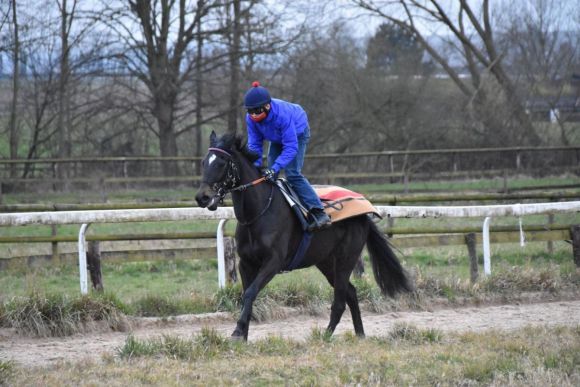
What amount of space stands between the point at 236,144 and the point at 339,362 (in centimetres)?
220

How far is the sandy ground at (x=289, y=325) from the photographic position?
22.6 feet

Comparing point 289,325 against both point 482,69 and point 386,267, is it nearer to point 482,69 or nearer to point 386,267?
point 386,267

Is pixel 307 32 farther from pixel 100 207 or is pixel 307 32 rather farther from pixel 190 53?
pixel 100 207

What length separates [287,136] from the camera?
693 cm

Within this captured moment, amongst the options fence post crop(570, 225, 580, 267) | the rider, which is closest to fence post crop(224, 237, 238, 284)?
the rider

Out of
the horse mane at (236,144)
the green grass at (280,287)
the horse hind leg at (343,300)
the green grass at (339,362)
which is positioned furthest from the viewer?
the green grass at (280,287)

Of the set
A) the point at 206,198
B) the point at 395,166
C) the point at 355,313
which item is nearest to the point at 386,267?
the point at 355,313

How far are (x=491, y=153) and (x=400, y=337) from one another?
2033cm

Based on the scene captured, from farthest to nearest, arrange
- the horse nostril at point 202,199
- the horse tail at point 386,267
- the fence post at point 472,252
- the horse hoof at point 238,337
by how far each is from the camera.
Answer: the fence post at point 472,252
the horse tail at point 386,267
the horse hoof at point 238,337
the horse nostril at point 202,199

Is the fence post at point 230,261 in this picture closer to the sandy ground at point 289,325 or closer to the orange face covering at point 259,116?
the sandy ground at point 289,325

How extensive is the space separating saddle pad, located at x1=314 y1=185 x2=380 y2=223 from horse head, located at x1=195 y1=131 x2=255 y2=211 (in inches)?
38.6

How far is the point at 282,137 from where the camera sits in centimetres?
695

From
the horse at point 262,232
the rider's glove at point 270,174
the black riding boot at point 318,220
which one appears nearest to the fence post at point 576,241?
the horse at point 262,232

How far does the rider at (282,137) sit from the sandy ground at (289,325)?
1.22 metres
